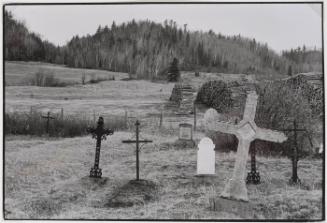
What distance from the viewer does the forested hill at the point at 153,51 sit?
7.05 meters

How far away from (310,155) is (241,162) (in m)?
1.22

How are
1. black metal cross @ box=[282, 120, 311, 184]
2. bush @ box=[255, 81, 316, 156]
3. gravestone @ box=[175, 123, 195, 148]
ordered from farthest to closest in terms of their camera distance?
gravestone @ box=[175, 123, 195, 148], bush @ box=[255, 81, 316, 156], black metal cross @ box=[282, 120, 311, 184]

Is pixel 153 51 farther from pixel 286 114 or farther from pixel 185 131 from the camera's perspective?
pixel 286 114

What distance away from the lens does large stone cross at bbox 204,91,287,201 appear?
5.95m

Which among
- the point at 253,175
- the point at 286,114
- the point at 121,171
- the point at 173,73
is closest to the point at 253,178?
the point at 253,175

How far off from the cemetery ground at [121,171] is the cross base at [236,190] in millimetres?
214

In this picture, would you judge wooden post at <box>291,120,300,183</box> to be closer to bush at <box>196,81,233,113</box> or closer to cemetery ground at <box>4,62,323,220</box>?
cemetery ground at <box>4,62,323,220</box>

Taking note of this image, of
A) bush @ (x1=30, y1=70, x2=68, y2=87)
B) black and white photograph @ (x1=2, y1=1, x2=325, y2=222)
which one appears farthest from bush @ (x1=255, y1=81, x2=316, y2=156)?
bush @ (x1=30, y1=70, x2=68, y2=87)

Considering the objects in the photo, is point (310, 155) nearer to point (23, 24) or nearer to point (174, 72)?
point (174, 72)

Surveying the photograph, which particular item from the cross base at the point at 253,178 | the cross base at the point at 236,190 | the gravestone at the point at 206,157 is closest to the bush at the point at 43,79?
the gravestone at the point at 206,157

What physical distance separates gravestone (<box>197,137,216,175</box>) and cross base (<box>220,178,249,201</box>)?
1.86 ft

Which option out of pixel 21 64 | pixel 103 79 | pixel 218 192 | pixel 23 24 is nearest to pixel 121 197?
pixel 218 192

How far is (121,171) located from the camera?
6621mm

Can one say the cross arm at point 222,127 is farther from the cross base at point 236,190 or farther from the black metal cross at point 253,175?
the cross base at point 236,190
